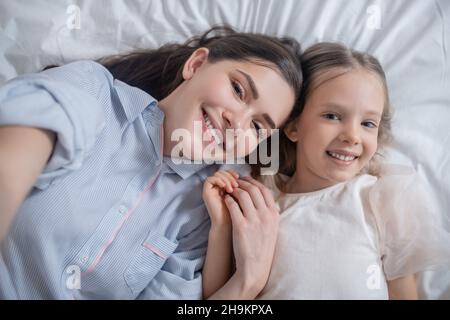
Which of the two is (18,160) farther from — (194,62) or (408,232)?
(408,232)

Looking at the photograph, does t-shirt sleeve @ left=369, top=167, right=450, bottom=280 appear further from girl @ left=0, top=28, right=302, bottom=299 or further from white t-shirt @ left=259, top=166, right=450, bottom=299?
girl @ left=0, top=28, right=302, bottom=299

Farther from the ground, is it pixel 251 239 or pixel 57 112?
pixel 57 112

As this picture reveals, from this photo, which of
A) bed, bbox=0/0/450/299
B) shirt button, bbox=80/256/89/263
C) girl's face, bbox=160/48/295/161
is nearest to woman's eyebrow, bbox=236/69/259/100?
girl's face, bbox=160/48/295/161

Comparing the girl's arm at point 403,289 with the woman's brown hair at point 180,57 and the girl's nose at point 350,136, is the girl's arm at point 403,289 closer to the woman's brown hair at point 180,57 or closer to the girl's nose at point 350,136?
the girl's nose at point 350,136

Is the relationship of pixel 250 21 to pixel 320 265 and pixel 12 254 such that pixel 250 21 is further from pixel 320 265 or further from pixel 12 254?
pixel 12 254

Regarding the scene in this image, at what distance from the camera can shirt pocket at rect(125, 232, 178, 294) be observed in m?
0.66

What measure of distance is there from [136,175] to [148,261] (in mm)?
134

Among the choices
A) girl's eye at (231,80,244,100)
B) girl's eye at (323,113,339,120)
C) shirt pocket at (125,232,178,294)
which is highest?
girl's eye at (231,80,244,100)

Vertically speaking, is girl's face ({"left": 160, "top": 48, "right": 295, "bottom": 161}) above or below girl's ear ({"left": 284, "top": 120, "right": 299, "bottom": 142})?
above

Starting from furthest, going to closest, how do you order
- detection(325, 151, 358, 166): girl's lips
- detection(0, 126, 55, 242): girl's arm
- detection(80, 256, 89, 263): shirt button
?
detection(325, 151, 358, 166): girl's lips
detection(80, 256, 89, 263): shirt button
detection(0, 126, 55, 242): girl's arm

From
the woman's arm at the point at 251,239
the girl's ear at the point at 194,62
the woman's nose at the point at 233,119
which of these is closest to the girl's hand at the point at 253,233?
the woman's arm at the point at 251,239

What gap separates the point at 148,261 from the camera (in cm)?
67

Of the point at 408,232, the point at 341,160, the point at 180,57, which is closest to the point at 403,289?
the point at 408,232

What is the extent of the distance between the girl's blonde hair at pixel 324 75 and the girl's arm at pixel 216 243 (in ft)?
0.39
